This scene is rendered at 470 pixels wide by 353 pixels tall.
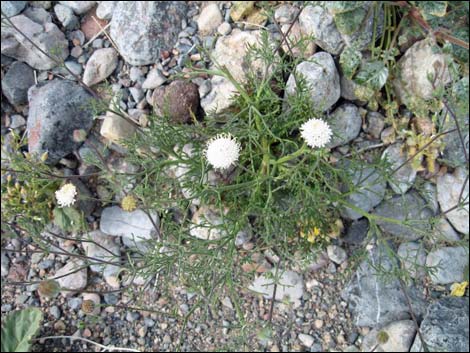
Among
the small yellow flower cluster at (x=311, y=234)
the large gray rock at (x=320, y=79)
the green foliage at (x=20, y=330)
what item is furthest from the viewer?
the small yellow flower cluster at (x=311, y=234)

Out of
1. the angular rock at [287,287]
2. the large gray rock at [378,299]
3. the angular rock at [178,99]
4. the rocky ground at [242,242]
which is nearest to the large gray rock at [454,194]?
the rocky ground at [242,242]

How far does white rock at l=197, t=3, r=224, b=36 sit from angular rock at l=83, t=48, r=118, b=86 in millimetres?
537

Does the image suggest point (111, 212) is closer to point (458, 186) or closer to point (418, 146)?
point (418, 146)

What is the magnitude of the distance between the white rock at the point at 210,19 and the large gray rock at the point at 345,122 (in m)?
0.83

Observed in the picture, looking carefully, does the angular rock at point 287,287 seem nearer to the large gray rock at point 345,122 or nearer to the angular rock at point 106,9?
the large gray rock at point 345,122

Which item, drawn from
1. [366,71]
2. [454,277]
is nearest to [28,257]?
[366,71]

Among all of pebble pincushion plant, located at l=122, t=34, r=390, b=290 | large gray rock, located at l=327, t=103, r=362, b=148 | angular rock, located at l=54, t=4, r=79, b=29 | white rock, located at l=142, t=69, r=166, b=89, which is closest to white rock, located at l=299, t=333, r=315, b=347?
pebble pincushion plant, located at l=122, t=34, r=390, b=290

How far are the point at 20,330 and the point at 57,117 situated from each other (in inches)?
62.3

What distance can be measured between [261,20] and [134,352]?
192 centimetres

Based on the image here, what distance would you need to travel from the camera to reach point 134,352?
2.87m

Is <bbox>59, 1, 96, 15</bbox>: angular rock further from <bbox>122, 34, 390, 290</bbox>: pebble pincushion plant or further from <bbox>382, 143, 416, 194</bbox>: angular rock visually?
<bbox>382, 143, 416, 194</bbox>: angular rock

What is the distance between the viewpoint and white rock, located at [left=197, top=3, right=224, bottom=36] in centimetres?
298

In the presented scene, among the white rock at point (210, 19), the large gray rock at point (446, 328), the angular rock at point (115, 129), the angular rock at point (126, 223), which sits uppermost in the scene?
the white rock at point (210, 19)

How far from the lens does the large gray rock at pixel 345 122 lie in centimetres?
283
